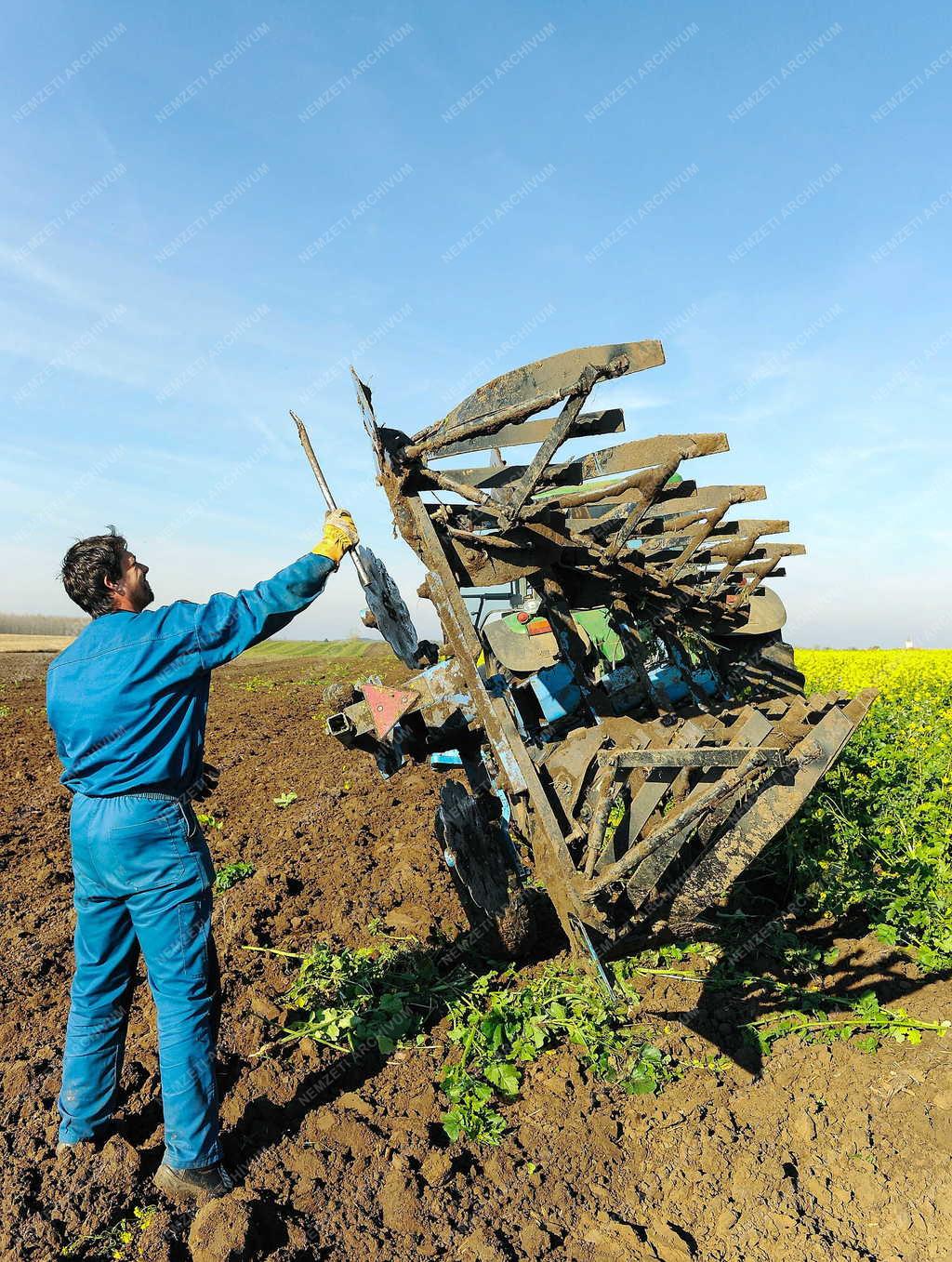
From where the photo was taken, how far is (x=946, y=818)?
4582 millimetres

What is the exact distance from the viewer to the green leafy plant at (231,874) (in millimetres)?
5047

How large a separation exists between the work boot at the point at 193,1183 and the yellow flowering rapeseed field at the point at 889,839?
321 cm

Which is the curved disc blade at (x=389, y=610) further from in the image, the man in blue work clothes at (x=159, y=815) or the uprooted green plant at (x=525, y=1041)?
the uprooted green plant at (x=525, y=1041)

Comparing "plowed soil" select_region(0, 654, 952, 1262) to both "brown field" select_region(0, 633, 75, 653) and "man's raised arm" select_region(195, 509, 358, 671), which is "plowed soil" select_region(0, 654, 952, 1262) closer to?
"man's raised arm" select_region(195, 509, 358, 671)

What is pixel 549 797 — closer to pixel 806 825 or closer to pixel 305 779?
pixel 806 825

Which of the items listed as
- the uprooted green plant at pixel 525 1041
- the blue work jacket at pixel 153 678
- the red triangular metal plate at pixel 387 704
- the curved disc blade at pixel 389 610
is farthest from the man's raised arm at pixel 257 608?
the uprooted green plant at pixel 525 1041

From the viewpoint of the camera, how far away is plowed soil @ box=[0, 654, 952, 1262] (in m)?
2.48

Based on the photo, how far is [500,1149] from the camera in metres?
2.88

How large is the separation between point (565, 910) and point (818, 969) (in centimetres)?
198

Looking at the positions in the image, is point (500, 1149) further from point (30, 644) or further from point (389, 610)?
point (30, 644)

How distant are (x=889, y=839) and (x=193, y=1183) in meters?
3.90

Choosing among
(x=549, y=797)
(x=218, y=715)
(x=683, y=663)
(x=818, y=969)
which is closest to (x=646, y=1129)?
(x=549, y=797)

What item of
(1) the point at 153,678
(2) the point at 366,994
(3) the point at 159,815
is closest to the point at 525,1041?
(2) the point at 366,994

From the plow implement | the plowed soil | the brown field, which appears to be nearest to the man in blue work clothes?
the plowed soil
